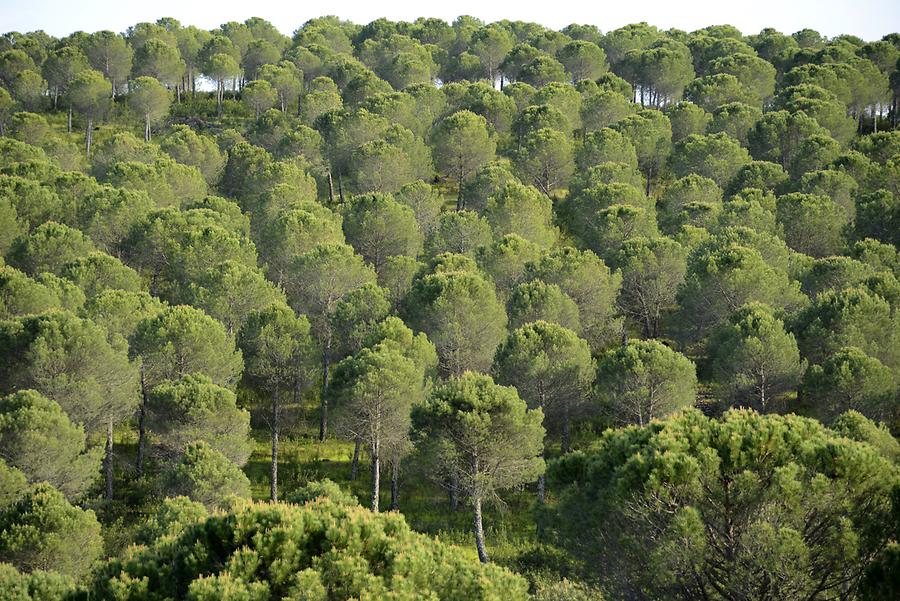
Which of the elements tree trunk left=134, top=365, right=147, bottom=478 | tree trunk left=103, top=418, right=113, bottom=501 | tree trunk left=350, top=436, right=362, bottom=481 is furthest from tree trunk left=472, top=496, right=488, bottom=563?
tree trunk left=134, top=365, right=147, bottom=478

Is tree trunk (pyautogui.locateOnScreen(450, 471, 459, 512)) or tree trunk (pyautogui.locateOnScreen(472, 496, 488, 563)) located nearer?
tree trunk (pyautogui.locateOnScreen(472, 496, 488, 563))

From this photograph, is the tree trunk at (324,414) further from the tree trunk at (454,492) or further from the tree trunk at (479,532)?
the tree trunk at (479,532)

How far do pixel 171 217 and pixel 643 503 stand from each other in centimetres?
4664

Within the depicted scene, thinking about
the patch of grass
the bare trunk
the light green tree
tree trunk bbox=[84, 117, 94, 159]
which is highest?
tree trunk bbox=[84, 117, 94, 159]

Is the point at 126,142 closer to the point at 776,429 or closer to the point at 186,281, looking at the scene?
the point at 186,281

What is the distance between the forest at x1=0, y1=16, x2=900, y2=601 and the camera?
2153 cm

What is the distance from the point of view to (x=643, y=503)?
22375mm

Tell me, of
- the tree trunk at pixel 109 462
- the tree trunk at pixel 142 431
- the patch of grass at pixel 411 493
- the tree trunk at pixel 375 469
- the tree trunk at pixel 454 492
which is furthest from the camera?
the tree trunk at pixel 142 431

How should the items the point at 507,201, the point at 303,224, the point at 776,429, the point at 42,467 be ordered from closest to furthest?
the point at 776,429
the point at 42,467
the point at 303,224
the point at 507,201

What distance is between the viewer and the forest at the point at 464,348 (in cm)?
2153

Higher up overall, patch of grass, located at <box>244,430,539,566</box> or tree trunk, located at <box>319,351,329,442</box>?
tree trunk, located at <box>319,351,329,442</box>

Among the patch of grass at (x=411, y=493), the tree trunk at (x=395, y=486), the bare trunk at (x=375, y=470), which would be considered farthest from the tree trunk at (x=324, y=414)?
the bare trunk at (x=375, y=470)

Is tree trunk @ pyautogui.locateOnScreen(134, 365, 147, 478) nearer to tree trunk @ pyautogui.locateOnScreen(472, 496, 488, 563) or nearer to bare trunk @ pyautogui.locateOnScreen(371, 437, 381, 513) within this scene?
bare trunk @ pyautogui.locateOnScreen(371, 437, 381, 513)

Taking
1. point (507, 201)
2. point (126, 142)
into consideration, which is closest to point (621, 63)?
point (507, 201)
